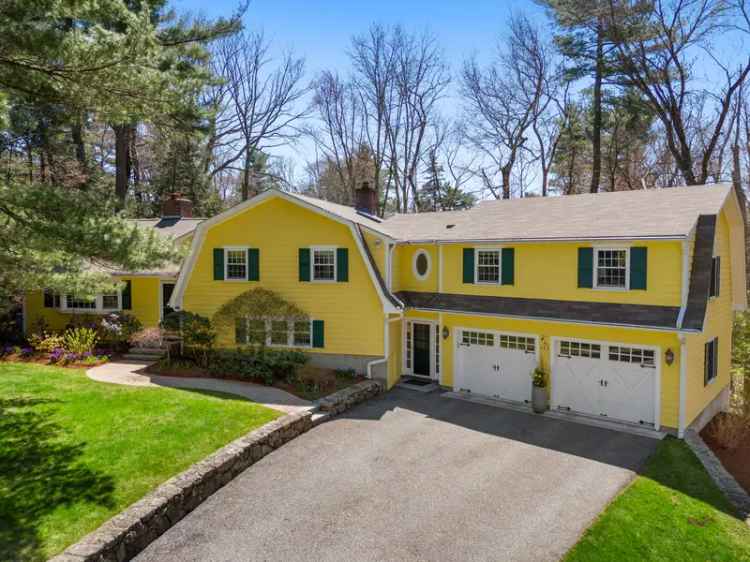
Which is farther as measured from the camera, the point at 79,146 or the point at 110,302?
the point at 79,146

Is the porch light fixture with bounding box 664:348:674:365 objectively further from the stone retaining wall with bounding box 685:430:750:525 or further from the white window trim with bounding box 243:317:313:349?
the white window trim with bounding box 243:317:313:349

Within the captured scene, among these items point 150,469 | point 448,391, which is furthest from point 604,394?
point 150,469

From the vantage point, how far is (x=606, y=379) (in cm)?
1280

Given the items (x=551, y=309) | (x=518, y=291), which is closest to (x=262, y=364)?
(x=518, y=291)

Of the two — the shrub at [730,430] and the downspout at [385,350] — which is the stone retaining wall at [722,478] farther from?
the downspout at [385,350]

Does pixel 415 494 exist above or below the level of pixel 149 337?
below

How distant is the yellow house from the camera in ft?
39.2

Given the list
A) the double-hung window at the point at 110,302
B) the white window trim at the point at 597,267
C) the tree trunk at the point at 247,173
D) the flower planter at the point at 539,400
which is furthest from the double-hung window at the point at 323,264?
the tree trunk at the point at 247,173

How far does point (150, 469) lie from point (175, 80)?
24.0ft

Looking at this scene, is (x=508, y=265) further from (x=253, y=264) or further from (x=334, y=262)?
(x=253, y=264)

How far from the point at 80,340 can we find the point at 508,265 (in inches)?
602

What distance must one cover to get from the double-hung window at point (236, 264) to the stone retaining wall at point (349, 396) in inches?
219

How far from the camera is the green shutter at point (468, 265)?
1503cm

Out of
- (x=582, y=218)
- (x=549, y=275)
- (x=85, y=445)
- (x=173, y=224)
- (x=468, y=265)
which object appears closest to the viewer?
(x=85, y=445)
